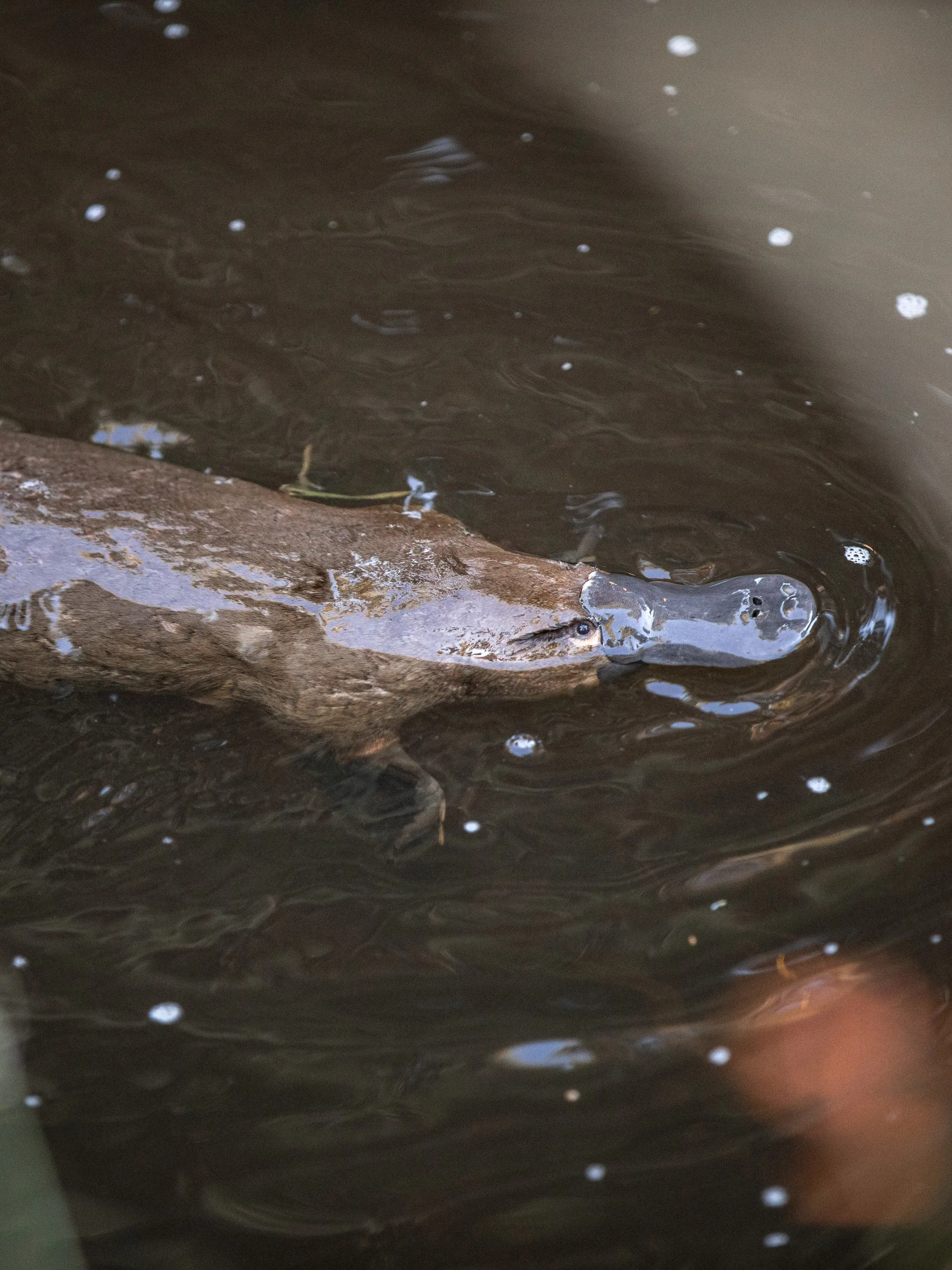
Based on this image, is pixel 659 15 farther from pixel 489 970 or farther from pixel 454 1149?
pixel 454 1149

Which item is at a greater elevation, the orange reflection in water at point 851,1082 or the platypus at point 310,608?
the platypus at point 310,608

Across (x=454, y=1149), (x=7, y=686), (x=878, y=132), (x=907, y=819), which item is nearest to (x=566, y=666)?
(x=907, y=819)

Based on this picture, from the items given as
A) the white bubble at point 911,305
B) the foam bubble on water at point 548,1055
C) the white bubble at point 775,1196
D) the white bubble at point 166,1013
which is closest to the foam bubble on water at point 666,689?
the foam bubble on water at point 548,1055

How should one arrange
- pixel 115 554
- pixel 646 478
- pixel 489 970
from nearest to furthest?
pixel 115 554
pixel 489 970
pixel 646 478

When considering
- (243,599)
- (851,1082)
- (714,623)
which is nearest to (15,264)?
(243,599)

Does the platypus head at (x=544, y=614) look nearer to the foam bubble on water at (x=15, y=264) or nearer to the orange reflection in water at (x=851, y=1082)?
the orange reflection in water at (x=851, y=1082)

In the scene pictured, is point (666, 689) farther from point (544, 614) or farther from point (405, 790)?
point (405, 790)
